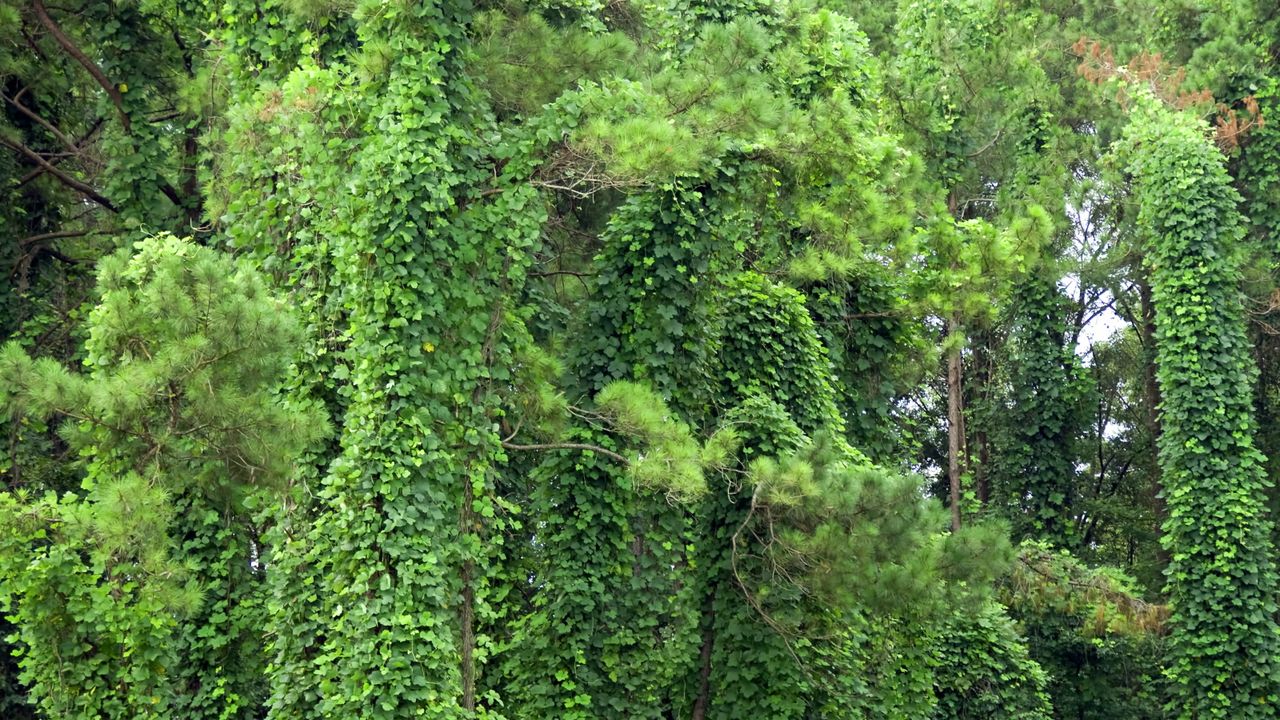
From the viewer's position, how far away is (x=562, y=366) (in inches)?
438

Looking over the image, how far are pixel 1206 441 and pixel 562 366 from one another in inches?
322

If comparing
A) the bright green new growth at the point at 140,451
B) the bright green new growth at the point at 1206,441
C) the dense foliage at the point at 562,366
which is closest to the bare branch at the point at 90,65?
the dense foliage at the point at 562,366

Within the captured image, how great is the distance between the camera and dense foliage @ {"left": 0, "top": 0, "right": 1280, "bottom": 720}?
28.7 ft

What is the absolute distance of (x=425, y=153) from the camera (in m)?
9.15

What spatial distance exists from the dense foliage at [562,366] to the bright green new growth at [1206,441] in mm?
47

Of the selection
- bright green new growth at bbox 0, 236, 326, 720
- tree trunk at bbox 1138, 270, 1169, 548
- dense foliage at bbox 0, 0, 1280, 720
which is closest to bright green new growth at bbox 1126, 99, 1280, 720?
dense foliage at bbox 0, 0, 1280, 720

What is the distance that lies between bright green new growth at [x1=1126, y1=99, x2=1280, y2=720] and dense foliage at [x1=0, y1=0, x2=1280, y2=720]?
5 centimetres

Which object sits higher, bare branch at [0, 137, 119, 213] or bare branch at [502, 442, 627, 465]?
bare branch at [0, 137, 119, 213]

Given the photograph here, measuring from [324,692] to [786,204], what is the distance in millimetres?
6356

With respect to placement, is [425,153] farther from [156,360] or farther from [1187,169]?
[1187,169]

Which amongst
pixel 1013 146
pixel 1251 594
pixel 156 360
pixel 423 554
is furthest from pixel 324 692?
pixel 1013 146

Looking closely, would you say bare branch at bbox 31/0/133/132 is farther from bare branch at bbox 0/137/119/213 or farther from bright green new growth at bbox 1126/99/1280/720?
bright green new growth at bbox 1126/99/1280/720

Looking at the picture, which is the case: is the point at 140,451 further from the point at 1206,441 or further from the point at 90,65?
the point at 1206,441

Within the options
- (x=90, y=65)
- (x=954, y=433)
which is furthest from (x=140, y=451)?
(x=954, y=433)
